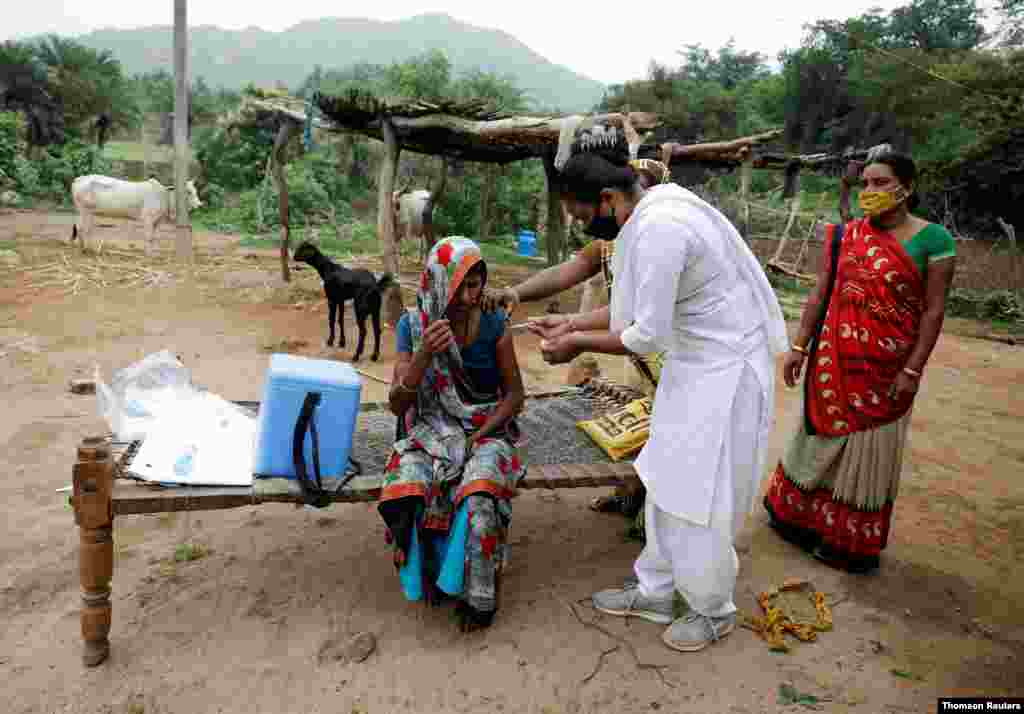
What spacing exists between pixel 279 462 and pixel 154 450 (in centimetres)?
50

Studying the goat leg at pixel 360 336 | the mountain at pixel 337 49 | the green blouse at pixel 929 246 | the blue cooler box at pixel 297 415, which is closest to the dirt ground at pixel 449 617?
the blue cooler box at pixel 297 415

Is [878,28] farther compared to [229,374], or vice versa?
[878,28]

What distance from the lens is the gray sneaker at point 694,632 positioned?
2.55m

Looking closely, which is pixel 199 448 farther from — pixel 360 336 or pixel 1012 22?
pixel 1012 22

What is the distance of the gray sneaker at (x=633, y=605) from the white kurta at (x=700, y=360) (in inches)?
10.8

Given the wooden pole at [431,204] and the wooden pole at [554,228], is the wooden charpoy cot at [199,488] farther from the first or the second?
the wooden pole at [431,204]

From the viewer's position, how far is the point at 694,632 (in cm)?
257

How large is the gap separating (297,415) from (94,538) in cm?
79

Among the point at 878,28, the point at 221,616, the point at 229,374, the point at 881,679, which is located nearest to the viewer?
the point at 881,679

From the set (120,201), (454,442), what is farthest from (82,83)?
(454,442)

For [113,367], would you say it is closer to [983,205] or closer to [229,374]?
[229,374]

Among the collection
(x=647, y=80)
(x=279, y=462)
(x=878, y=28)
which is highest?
(x=878, y=28)

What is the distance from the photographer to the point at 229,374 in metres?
5.84

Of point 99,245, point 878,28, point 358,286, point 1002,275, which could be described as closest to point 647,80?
point 878,28
